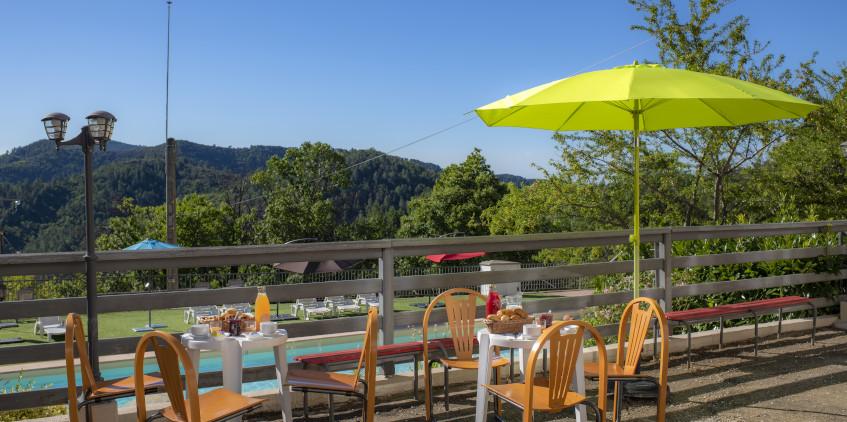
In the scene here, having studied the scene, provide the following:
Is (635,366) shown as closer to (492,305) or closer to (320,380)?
(492,305)

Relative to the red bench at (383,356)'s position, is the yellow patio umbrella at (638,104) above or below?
above

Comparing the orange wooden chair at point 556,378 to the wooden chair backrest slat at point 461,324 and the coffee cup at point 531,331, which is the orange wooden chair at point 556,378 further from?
the wooden chair backrest slat at point 461,324

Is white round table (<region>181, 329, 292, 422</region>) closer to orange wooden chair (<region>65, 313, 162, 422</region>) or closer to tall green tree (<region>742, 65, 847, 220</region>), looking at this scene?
orange wooden chair (<region>65, 313, 162, 422</region>)

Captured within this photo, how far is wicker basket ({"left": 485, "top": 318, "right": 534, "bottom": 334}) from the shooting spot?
13.1ft

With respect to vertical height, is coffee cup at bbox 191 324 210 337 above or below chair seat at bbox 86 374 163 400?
above

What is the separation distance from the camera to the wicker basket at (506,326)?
4005 millimetres

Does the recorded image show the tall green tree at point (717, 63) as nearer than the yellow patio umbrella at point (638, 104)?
No

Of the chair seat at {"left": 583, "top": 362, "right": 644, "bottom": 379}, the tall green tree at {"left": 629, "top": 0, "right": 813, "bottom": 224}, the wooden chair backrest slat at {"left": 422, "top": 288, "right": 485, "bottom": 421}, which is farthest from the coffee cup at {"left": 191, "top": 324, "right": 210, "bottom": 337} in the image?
the tall green tree at {"left": 629, "top": 0, "right": 813, "bottom": 224}

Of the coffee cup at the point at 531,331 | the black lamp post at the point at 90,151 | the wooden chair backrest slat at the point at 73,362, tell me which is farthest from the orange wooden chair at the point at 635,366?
the black lamp post at the point at 90,151

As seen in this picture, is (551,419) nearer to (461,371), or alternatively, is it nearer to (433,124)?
(461,371)

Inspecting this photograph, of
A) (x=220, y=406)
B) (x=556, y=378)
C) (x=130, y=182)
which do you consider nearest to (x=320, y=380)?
(x=220, y=406)

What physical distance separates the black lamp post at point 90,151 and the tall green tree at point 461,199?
5456cm

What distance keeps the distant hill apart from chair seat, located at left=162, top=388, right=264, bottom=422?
178 ft

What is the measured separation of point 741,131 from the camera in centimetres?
1343
